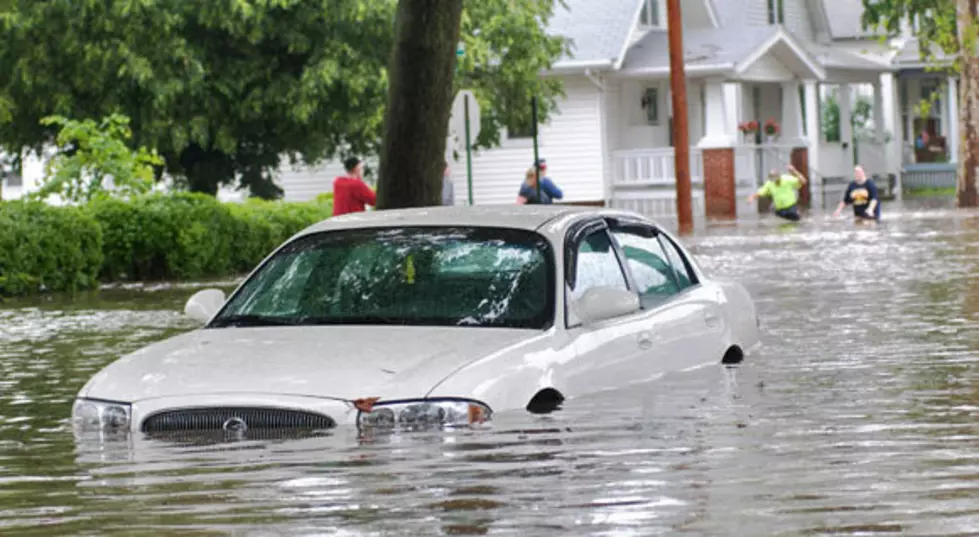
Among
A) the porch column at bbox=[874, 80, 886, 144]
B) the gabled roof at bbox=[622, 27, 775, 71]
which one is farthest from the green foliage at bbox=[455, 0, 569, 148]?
the porch column at bbox=[874, 80, 886, 144]

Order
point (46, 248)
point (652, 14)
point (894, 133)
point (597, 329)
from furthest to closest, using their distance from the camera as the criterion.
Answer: point (894, 133)
point (652, 14)
point (46, 248)
point (597, 329)

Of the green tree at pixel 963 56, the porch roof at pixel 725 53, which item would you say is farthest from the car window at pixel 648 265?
the porch roof at pixel 725 53

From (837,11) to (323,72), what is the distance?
32.9 meters

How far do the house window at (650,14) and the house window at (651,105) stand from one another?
186cm

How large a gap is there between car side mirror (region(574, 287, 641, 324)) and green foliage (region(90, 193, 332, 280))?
18865 mm

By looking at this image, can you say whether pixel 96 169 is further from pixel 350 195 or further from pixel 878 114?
pixel 878 114

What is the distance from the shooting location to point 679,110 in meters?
43.5

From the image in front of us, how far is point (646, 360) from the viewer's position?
10.9m

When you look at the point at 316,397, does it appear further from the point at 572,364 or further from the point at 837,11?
the point at 837,11

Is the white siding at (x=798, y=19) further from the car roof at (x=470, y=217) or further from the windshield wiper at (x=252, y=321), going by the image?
the windshield wiper at (x=252, y=321)

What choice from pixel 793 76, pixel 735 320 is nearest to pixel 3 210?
pixel 735 320

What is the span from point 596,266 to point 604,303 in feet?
2.37

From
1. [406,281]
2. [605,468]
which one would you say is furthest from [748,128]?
[605,468]

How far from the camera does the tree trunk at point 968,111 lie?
51.1 meters
